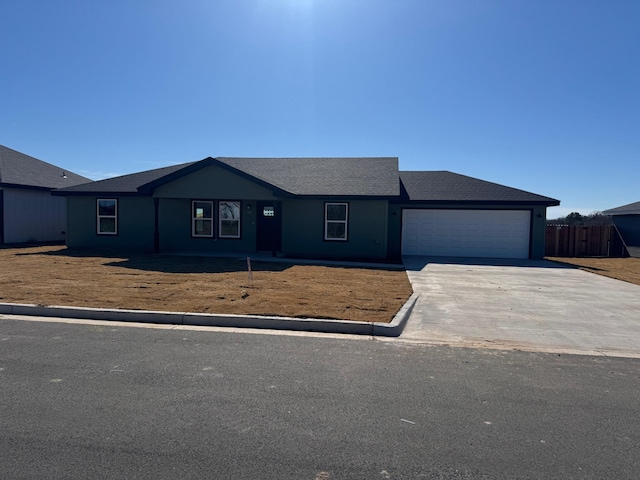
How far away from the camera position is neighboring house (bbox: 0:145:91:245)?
22.7 m

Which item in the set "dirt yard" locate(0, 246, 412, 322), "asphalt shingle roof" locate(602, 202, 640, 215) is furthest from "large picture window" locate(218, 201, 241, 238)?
"asphalt shingle roof" locate(602, 202, 640, 215)

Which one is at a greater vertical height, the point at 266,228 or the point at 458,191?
the point at 458,191

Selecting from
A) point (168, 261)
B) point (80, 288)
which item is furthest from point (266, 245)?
point (80, 288)

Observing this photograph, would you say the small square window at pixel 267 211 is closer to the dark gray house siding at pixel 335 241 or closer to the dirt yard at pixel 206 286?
the dark gray house siding at pixel 335 241

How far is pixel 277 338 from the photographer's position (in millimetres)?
7133

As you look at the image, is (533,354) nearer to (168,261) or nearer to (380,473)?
(380,473)

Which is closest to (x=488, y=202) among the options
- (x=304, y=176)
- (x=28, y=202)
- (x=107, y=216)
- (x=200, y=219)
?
(x=304, y=176)

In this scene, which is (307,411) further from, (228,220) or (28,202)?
(28,202)

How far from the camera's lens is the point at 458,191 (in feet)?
71.6

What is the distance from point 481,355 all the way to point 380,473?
3.50m

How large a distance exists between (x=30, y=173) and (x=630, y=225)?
1309 inches

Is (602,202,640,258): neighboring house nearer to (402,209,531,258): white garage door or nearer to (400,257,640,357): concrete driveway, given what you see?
(402,209,531,258): white garage door

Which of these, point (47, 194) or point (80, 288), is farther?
point (47, 194)

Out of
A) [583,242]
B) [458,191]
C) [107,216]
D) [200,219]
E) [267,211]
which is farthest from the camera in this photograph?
[583,242]
